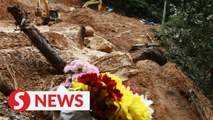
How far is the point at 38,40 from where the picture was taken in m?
5.93

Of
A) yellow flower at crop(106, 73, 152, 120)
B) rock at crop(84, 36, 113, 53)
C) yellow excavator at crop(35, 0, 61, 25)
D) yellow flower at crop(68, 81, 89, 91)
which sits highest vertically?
yellow flower at crop(68, 81, 89, 91)

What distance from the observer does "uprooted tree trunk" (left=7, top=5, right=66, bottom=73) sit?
19.2 feet

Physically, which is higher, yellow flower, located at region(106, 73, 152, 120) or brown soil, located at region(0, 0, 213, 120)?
yellow flower, located at region(106, 73, 152, 120)

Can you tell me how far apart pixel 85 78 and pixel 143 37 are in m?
7.31

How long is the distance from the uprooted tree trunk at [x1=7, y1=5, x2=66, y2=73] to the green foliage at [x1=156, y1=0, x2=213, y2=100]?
3.20m

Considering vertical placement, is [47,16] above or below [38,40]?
below

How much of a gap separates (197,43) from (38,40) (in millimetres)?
3632

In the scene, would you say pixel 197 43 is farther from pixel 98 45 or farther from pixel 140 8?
pixel 140 8

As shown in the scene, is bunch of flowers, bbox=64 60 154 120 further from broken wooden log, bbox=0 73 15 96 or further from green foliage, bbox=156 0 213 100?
green foliage, bbox=156 0 213 100

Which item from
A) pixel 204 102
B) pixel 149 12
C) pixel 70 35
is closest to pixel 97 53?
pixel 70 35

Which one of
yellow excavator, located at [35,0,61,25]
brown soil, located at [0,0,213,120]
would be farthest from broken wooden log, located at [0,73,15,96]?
yellow excavator, located at [35,0,61,25]

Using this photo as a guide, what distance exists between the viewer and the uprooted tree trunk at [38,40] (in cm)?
586
